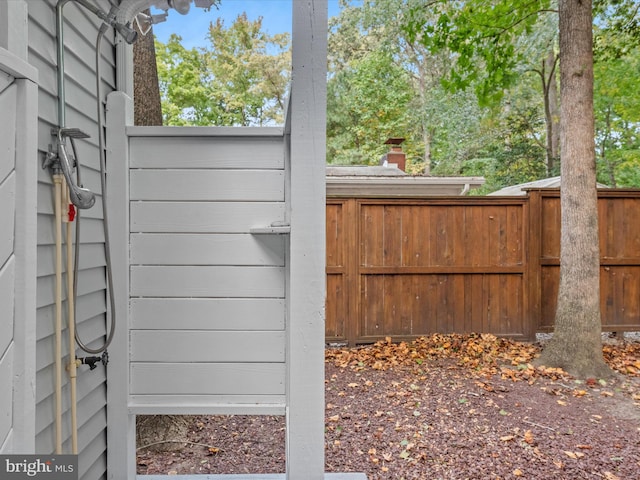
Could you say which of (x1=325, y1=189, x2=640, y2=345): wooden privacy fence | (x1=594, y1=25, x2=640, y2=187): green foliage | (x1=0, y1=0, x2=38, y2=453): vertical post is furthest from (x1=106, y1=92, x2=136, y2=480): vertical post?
(x1=594, y1=25, x2=640, y2=187): green foliage

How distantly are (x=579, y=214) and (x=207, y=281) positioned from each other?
286 cm

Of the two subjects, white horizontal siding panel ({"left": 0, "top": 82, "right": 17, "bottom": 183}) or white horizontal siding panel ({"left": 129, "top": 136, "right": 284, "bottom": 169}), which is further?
white horizontal siding panel ({"left": 129, "top": 136, "right": 284, "bottom": 169})

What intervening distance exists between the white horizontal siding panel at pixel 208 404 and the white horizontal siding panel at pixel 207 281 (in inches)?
15.4

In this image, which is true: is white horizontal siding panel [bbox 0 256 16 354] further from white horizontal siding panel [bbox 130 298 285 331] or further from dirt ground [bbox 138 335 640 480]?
dirt ground [bbox 138 335 640 480]

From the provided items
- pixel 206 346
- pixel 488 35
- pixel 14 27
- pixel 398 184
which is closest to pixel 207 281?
pixel 206 346

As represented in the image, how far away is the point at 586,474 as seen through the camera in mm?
2043

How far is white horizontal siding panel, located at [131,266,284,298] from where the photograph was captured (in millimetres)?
1699

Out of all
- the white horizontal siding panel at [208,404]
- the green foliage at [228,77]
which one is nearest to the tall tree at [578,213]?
the white horizontal siding panel at [208,404]

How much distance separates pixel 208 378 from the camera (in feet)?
5.58

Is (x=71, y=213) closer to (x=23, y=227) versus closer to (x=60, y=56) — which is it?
(x=23, y=227)

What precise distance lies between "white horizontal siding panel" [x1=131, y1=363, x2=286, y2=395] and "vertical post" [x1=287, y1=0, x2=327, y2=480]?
37 cm

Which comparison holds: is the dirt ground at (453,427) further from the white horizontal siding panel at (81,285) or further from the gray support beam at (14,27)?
the gray support beam at (14,27)

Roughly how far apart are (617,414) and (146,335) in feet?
8.79

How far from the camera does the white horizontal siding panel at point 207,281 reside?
170cm
